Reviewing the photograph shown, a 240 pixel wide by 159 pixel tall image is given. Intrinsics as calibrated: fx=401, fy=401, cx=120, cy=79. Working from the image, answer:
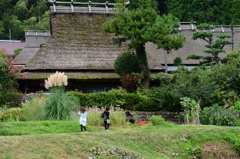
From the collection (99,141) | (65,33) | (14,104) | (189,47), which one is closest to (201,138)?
(99,141)

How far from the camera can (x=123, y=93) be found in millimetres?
20078

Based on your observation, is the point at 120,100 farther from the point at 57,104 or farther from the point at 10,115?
the point at 10,115

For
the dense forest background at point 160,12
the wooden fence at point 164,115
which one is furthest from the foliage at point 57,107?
the dense forest background at point 160,12

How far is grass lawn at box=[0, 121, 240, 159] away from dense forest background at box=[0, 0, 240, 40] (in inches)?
951

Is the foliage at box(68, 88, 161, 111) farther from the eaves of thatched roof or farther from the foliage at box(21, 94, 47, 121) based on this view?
the eaves of thatched roof

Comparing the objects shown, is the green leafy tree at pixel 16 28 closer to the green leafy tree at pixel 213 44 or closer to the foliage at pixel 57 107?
the green leafy tree at pixel 213 44

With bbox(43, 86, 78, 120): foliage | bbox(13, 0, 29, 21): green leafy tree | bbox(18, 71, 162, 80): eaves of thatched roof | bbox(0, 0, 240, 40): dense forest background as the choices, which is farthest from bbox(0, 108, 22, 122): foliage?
bbox(13, 0, 29, 21): green leafy tree

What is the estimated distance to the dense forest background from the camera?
51094 mm

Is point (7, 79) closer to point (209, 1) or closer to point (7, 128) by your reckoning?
point (7, 128)

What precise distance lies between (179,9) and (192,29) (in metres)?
16.3

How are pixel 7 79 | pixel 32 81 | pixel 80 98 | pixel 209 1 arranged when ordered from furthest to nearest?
pixel 209 1 < pixel 32 81 < pixel 7 79 < pixel 80 98

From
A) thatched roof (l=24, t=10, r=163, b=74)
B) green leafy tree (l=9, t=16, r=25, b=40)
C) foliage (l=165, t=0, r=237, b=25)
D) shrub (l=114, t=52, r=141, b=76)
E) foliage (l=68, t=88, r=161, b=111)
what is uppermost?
green leafy tree (l=9, t=16, r=25, b=40)

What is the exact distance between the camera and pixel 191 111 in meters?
17.9

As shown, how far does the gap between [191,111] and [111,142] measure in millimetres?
6586
